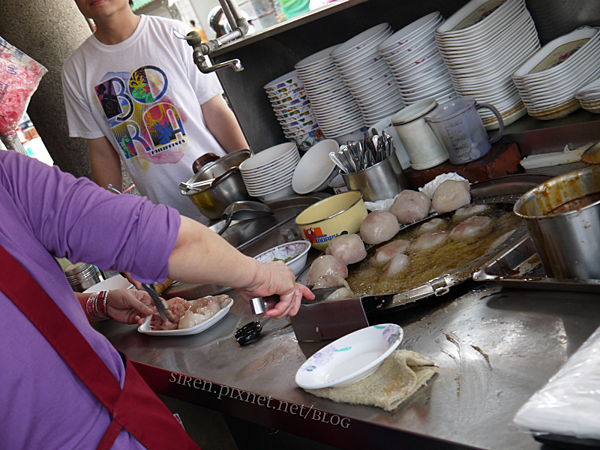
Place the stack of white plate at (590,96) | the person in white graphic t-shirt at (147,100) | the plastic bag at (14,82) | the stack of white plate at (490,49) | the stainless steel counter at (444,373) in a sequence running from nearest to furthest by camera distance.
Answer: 1. the stainless steel counter at (444,373)
2. the stack of white plate at (590,96)
3. the stack of white plate at (490,49)
4. the person in white graphic t-shirt at (147,100)
5. the plastic bag at (14,82)

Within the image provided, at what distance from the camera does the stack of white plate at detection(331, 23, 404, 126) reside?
209 centimetres

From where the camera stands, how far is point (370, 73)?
2127mm

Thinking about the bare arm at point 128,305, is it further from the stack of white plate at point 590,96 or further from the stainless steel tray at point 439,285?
the stack of white plate at point 590,96

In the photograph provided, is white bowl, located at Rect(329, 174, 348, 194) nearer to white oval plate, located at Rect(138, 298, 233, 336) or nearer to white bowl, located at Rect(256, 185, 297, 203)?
white bowl, located at Rect(256, 185, 297, 203)

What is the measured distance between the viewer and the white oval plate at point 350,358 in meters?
1.04

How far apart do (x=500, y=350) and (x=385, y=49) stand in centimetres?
139

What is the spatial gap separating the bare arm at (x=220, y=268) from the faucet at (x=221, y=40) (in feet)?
4.37

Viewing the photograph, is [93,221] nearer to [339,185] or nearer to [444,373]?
[444,373]

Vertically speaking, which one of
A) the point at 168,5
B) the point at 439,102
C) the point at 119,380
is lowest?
the point at 119,380

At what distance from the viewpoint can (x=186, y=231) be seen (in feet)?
3.34

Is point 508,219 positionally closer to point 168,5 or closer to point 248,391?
point 248,391

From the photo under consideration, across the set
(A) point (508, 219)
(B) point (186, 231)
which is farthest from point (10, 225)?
(A) point (508, 219)

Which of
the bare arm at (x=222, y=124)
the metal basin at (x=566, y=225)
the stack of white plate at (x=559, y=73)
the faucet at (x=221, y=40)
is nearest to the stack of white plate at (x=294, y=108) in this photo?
the faucet at (x=221, y=40)

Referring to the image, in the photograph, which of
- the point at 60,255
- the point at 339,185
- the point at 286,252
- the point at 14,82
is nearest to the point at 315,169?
the point at 339,185
